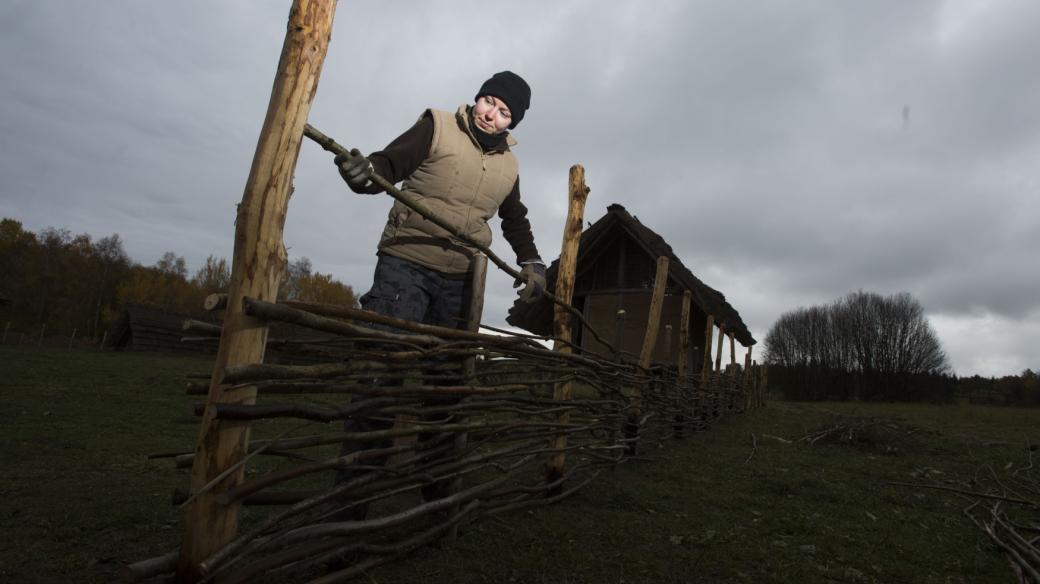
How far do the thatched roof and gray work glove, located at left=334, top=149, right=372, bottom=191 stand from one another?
5.55 meters

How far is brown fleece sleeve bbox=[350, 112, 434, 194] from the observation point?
6.84 ft

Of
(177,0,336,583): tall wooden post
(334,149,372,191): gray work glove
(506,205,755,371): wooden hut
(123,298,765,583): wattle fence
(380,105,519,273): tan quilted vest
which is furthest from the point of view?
(506,205,755,371): wooden hut

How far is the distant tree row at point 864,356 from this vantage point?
109 feet

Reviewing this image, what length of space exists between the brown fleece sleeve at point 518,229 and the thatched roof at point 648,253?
4.33 meters

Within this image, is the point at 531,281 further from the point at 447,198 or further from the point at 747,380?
the point at 747,380

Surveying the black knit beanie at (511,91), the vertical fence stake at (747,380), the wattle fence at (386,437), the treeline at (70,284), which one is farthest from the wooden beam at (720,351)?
the treeline at (70,284)

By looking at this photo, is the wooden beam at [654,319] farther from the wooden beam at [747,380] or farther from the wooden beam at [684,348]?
the wooden beam at [747,380]

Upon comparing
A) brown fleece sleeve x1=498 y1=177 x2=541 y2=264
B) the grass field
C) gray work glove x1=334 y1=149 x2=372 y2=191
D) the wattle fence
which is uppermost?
brown fleece sleeve x1=498 y1=177 x2=541 y2=264

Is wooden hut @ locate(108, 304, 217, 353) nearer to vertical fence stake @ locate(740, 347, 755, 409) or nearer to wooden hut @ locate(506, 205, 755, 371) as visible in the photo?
wooden hut @ locate(506, 205, 755, 371)

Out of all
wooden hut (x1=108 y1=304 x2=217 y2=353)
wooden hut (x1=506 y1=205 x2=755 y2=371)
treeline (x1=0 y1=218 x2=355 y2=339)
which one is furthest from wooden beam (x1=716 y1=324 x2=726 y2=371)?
treeline (x1=0 y1=218 x2=355 y2=339)

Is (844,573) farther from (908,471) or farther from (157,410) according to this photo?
(157,410)

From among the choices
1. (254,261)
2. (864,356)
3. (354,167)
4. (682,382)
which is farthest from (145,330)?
(864,356)

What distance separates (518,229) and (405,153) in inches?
34.6

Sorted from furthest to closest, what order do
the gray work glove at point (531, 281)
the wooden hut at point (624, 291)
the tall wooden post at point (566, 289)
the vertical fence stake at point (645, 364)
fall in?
the wooden hut at point (624, 291), the vertical fence stake at point (645, 364), the tall wooden post at point (566, 289), the gray work glove at point (531, 281)
